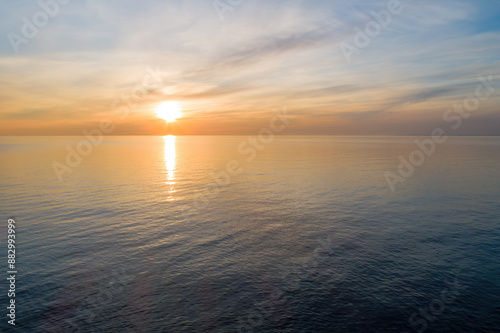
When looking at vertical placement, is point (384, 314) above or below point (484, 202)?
below

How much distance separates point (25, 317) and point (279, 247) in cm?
2922

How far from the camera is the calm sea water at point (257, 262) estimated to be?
2764 cm

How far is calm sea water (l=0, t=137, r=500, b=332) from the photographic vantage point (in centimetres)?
2764

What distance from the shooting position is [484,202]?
6581cm

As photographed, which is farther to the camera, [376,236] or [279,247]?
[376,236]

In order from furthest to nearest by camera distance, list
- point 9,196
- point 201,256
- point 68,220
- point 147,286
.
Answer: point 9,196
point 68,220
point 201,256
point 147,286

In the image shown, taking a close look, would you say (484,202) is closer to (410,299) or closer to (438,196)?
(438,196)

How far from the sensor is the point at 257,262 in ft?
126

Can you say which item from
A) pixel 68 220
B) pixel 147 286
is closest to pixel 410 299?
pixel 147 286

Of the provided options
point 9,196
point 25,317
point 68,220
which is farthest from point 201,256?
point 9,196

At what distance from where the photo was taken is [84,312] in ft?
92.9

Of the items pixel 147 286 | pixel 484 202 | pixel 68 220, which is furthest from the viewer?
pixel 484 202

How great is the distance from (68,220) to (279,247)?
38.6 meters

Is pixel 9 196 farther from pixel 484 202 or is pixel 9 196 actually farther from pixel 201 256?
pixel 484 202
